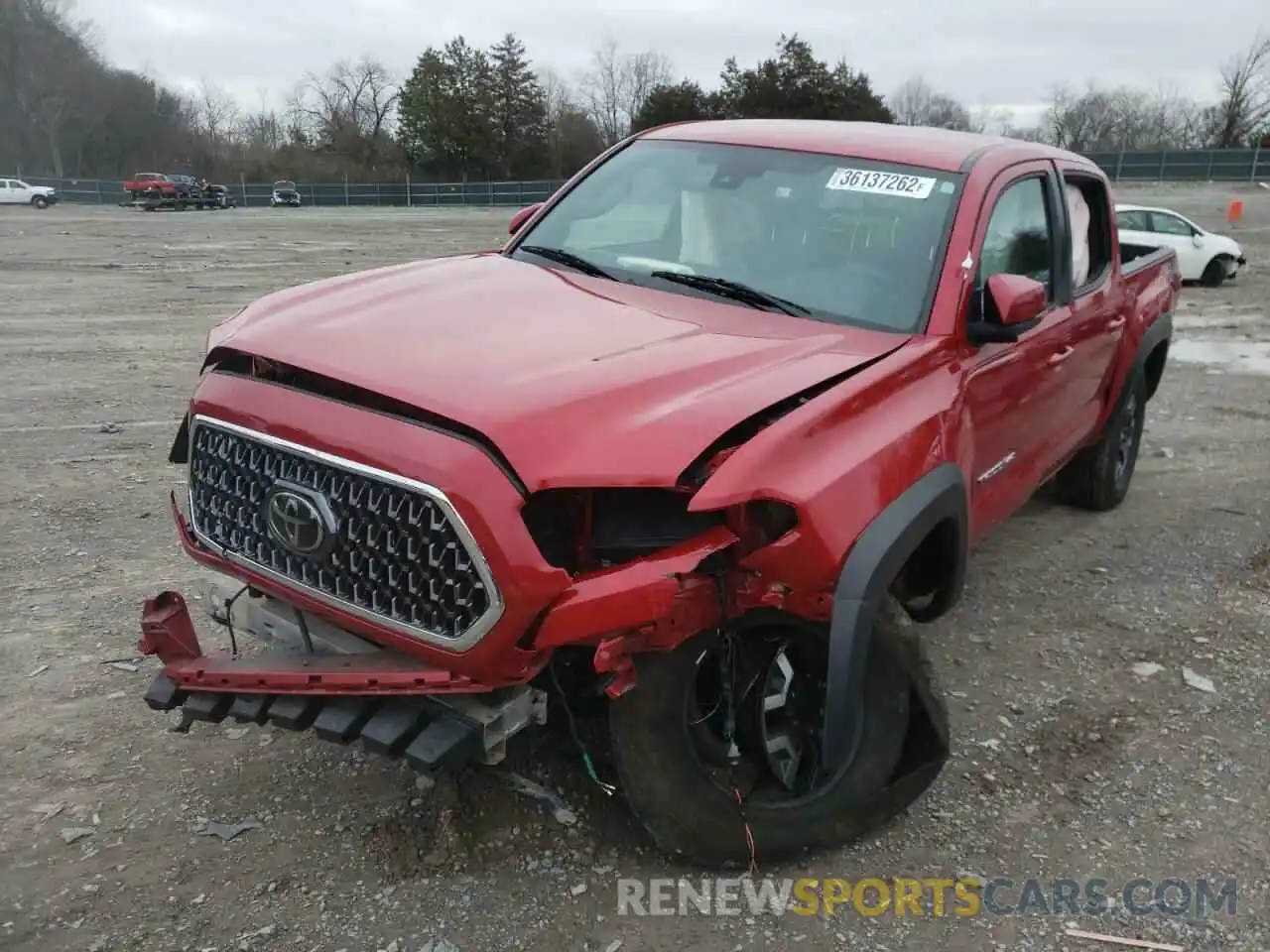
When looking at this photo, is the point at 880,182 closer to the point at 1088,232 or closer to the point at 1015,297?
the point at 1015,297

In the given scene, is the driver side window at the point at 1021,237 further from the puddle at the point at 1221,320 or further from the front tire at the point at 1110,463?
the puddle at the point at 1221,320

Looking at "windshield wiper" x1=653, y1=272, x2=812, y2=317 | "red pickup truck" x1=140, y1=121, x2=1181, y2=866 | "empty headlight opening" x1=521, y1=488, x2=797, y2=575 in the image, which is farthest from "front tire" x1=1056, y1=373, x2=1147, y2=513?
"empty headlight opening" x1=521, y1=488, x2=797, y2=575

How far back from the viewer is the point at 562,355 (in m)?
2.79

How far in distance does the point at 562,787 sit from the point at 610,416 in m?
1.40

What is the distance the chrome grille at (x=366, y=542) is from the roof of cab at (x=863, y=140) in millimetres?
2307

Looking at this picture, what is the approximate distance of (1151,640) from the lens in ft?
14.9

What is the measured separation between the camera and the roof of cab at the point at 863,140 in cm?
389

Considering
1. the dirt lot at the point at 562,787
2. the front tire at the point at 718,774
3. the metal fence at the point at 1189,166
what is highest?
the metal fence at the point at 1189,166

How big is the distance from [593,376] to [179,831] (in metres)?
1.85

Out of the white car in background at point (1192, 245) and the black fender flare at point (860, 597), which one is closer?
the black fender flare at point (860, 597)

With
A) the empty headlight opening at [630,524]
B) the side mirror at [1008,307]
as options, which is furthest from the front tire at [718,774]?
the side mirror at [1008,307]

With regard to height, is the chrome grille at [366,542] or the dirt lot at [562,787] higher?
the chrome grille at [366,542]

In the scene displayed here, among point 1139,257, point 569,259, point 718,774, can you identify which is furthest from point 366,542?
point 1139,257

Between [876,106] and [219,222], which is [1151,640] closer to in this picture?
[219,222]
